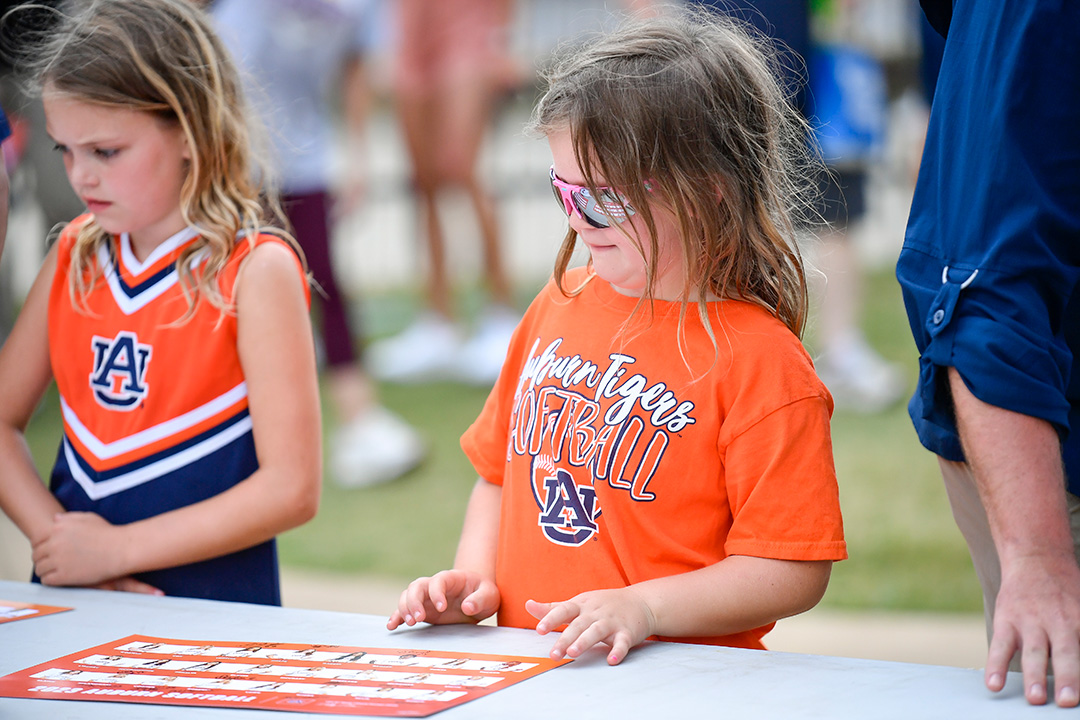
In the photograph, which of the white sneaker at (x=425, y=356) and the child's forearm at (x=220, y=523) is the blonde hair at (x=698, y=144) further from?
the white sneaker at (x=425, y=356)

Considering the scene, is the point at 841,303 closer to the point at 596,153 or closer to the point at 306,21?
the point at 306,21

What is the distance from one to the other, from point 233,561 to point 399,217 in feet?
27.6

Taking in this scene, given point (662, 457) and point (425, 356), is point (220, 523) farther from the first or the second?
point (425, 356)

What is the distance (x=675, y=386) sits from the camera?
1438mm

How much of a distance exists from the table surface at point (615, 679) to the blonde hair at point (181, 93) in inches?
22.2

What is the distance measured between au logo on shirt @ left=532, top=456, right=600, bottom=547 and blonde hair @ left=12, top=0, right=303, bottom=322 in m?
0.61

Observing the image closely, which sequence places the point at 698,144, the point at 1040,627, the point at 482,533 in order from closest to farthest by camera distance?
the point at 1040,627, the point at 698,144, the point at 482,533

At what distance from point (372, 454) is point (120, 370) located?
259 centimetres

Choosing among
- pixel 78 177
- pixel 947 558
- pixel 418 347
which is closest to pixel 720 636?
pixel 78 177

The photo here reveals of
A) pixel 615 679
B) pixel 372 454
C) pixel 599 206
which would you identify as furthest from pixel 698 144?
pixel 372 454

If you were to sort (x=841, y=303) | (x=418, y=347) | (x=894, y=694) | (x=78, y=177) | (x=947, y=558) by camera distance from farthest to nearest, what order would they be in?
(x=418, y=347), (x=841, y=303), (x=947, y=558), (x=78, y=177), (x=894, y=694)

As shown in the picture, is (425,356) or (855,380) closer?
(855,380)

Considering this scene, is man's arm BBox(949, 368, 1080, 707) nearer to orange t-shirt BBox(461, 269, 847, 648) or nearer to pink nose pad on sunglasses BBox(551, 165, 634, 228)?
orange t-shirt BBox(461, 269, 847, 648)

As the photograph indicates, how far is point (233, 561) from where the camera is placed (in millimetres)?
1856
